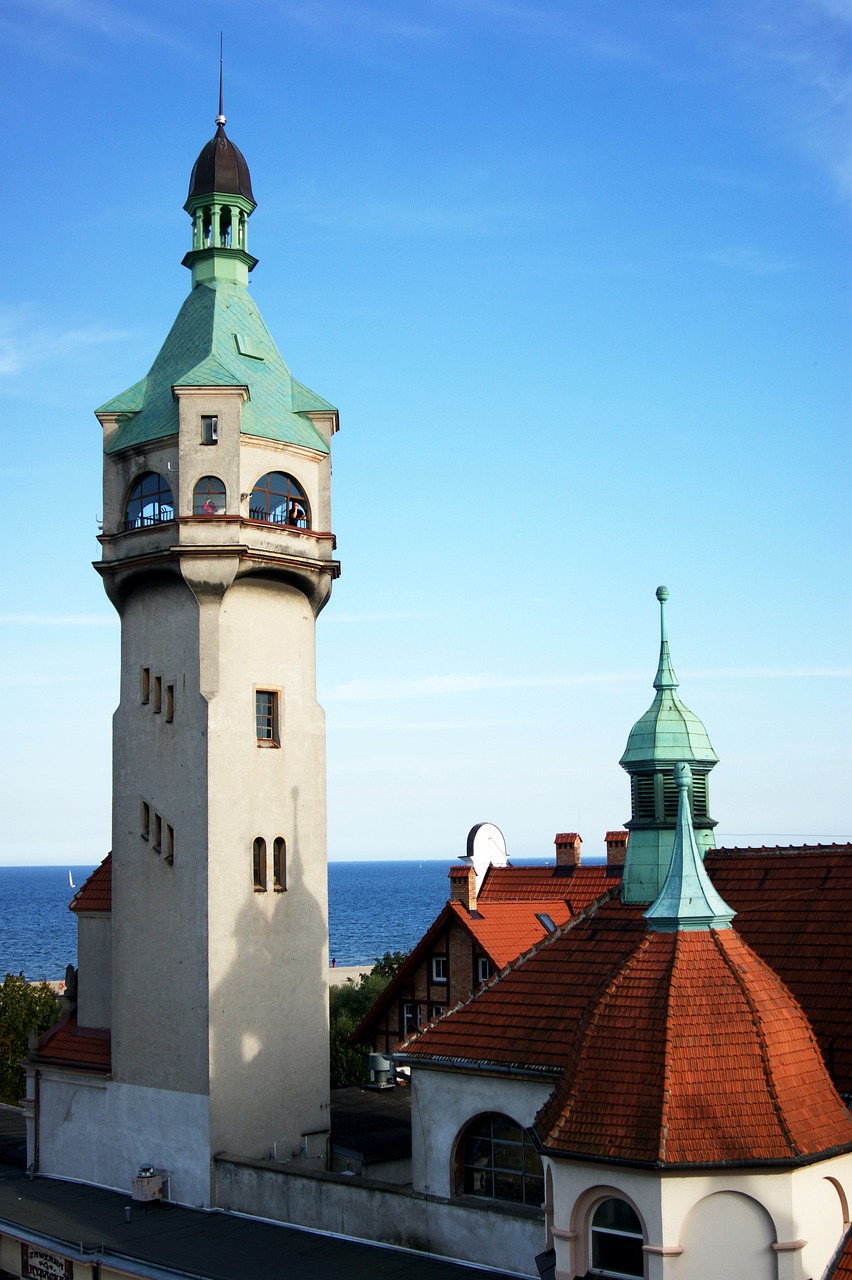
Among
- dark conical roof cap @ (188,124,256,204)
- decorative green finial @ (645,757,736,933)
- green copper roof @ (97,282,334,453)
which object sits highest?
dark conical roof cap @ (188,124,256,204)

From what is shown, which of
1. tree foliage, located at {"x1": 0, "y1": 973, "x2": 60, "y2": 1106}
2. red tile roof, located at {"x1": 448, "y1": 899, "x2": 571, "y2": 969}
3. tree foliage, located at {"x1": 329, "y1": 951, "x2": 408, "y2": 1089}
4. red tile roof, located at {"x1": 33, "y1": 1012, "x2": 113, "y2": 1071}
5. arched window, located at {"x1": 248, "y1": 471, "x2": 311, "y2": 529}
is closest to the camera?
arched window, located at {"x1": 248, "y1": 471, "x2": 311, "y2": 529}

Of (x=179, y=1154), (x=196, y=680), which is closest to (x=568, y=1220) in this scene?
(x=179, y=1154)

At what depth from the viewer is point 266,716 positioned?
107 feet

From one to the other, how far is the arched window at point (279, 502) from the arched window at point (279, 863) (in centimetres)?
704

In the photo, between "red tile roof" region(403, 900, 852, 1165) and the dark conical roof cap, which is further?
the dark conical roof cap

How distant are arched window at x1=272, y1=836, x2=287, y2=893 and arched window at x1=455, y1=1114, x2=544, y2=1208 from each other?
26.0 ft

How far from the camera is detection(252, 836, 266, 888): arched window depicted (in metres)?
32.0

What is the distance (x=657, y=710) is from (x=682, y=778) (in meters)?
5.65

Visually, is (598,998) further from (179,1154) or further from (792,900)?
(179,1154)

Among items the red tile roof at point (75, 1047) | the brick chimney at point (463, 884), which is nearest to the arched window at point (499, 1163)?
the red tile roof at point (75, 1047)

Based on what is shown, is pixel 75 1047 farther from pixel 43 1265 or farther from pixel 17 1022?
pixel 17 1022

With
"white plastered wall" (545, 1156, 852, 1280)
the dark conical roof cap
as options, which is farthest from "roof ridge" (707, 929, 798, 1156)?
the dark conical roof cap

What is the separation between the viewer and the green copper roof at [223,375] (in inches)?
1300

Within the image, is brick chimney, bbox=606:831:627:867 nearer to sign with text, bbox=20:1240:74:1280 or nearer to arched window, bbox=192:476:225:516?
arched window, bbox=192:476:225:516
